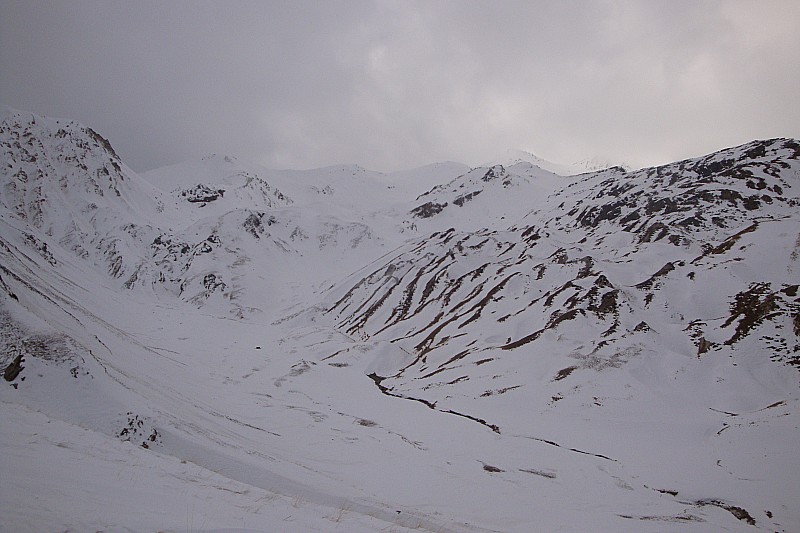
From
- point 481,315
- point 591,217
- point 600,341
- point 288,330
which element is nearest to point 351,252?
point 288,330

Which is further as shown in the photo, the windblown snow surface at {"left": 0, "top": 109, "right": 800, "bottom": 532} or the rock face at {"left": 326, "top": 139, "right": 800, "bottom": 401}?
the rock face at {"left": 326, "top": 139, "right": 800, "bottom": 401}

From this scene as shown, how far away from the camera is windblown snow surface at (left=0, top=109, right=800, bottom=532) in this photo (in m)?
12.4

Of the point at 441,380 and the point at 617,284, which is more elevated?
the point at 617,284

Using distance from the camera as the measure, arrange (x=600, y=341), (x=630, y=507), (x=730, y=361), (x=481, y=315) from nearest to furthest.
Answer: (x=630, y=507), (x=730, y=361), (x=600, y=341), (x=481, y=315)

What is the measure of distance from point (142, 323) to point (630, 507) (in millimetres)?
69683

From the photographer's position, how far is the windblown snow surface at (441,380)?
40.8 feet

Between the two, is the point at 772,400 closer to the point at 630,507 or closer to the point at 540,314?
the point at 630,507

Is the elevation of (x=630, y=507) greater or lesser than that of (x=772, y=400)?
lesser

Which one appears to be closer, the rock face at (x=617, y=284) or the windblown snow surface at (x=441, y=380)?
the windblown snow surface at (x=441, y=380)

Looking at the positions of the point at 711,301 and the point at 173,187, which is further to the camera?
the point at 173,187

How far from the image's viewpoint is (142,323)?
213 feet

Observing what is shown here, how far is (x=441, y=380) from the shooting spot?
47.5 m

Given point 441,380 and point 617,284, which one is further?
point 617,284

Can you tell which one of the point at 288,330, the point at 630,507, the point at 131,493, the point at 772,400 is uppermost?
the point at 288,330
